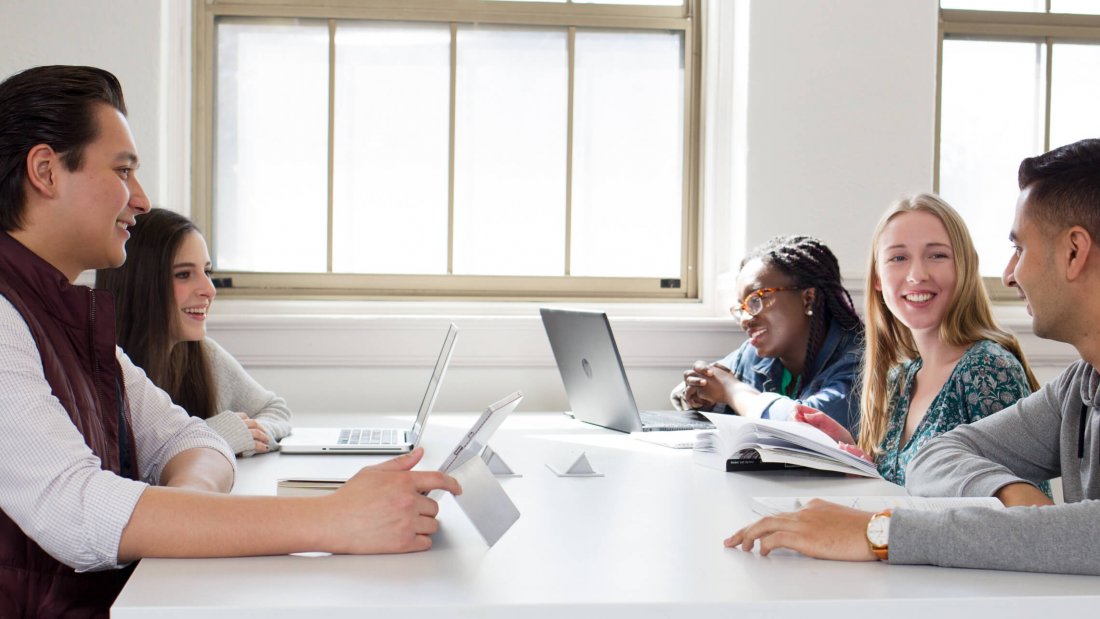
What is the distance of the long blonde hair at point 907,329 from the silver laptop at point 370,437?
0.89m

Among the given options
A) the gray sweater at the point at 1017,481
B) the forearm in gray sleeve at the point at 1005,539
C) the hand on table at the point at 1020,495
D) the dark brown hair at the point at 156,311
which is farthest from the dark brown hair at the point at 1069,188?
the dark brown hair at the point at 156,311

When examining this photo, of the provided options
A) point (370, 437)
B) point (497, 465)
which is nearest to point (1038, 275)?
point (497, 465)

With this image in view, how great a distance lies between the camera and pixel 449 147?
10.9ft

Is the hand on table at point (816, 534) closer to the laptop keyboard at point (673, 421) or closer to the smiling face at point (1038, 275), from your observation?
the smiling face at point (1038, 275)

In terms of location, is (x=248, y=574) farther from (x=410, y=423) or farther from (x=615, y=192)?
(x=615, y=192)

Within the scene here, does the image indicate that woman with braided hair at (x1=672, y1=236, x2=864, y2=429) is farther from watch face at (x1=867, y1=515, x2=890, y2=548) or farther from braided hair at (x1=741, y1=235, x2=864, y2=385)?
watch face at (x1=867, y1=515, x2=890, y2=548)

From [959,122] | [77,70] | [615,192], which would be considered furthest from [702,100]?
[77,70]

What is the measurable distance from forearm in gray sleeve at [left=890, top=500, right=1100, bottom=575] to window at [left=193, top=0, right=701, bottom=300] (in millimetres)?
2331

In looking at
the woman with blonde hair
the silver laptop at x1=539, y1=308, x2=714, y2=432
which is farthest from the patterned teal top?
the silver laptop at x1=539, y1=308, x2=714, y2=432

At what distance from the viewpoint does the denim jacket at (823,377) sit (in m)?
2.34

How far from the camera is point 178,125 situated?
124 inches

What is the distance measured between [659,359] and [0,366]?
2.25 metres

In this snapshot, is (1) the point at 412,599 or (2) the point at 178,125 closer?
(1) the point at 412,599

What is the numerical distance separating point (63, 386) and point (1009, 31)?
326 centimetres
